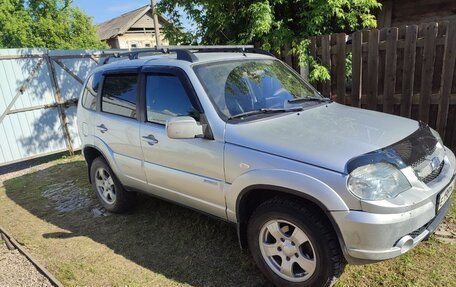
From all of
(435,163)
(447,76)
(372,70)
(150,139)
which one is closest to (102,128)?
(150,139)

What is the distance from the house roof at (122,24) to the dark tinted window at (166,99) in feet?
109

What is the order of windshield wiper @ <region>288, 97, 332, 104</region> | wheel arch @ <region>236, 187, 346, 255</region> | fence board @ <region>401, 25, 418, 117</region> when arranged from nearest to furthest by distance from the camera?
wheel arch @ <region>236, 187, 346, 255</region>, windshield wiper @ <region>288, 97, 332, 104</region>, fence board @ <region>401, 25, 418, 117</region>

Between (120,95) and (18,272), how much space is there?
2.16 m

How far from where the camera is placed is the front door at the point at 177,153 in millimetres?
3121

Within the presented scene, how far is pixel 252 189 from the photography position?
282cm

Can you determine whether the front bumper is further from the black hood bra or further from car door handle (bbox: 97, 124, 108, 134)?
car door handle (bbox: 97, 124, 108, 134)

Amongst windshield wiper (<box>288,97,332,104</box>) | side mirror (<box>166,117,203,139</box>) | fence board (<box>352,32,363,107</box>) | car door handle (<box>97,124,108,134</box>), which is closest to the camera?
side mirror (<box>166,117,203,139</box>)

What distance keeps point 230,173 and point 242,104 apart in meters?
0.71

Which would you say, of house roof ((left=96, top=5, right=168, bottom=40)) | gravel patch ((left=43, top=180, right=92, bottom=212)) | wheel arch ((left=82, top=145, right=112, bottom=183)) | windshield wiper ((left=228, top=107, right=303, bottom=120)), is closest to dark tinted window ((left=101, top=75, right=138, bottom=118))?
wheel arch ((left=82, top=145, right=112, bottom=183))

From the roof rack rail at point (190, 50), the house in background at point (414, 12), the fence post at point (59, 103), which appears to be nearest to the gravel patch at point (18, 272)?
the roof rack rail at point (190, 50)

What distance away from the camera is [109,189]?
15.4 ft

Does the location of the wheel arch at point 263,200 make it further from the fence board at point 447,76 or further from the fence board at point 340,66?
the fence board at point 340,66

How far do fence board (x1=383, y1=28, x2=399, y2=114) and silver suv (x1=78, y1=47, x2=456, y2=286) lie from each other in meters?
2.16

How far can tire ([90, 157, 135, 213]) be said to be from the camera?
4523 millimetres
